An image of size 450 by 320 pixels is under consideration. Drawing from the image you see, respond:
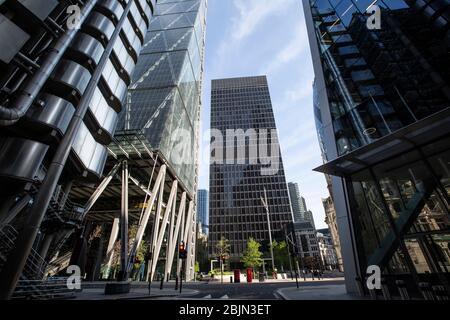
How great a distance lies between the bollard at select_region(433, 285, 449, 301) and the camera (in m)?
7.92

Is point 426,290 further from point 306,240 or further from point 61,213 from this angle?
point 306,240

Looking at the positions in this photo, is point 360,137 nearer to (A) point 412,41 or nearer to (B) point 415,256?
(A) point 412,41

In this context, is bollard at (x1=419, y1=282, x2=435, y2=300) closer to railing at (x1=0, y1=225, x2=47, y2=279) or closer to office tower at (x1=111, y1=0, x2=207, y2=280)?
railing at (x1=0, y1=225, x2=47, y2=279)

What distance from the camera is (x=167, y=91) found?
4325 centimetres

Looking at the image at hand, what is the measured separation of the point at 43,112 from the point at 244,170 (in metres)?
85.4

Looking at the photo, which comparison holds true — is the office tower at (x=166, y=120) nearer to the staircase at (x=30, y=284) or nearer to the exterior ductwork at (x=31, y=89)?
the exterior ductwork at (x=31, y=89)

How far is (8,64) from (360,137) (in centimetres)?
1953

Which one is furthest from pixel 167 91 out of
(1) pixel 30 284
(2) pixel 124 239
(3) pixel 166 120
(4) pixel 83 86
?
(1) pixel 30 284

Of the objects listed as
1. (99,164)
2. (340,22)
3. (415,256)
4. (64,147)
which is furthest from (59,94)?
(415,256)

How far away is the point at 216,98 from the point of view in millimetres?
111125

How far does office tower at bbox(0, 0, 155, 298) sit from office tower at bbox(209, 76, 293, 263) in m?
72.5

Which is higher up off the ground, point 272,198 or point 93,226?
point 272,198

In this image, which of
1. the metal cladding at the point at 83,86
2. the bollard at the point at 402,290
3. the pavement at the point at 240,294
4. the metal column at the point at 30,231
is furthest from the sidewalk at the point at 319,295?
the metal cladding at the point at 83,86

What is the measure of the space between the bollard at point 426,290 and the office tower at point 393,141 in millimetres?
411
